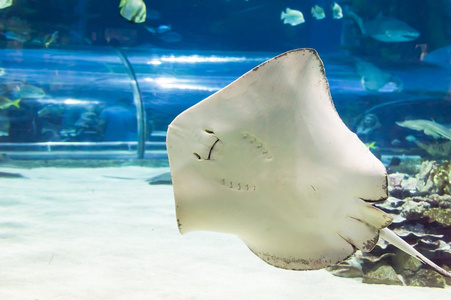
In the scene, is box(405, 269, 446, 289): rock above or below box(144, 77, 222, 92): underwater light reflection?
above

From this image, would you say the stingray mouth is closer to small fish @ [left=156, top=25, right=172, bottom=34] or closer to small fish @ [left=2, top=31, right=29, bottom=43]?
small fish @ [left=2, top=31, right=29, bottom=43]

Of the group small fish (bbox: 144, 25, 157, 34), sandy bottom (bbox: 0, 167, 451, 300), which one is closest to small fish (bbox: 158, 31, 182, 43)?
small fish (bbox: 144, 25, 157, 34)

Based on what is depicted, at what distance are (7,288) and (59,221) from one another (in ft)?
4.56

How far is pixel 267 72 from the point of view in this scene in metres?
1.11

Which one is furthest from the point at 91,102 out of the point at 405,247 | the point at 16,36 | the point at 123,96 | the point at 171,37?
the point at 405,247

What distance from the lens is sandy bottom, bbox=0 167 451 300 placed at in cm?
170

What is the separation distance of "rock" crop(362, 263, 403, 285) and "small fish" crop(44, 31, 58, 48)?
6.39 meters

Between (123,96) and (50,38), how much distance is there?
1735 mm

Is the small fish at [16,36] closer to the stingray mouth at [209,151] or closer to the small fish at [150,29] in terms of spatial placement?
the small fish at [150,29]

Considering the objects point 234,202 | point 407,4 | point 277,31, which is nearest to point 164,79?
point 277,31

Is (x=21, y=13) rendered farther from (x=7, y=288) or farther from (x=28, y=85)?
(x=7, y=288)

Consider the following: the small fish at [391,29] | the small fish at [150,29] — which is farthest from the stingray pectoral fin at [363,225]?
the small fish at [150,29]

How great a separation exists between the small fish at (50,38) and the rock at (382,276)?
6.39m

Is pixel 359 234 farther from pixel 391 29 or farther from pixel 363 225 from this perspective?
pixel 391 29
